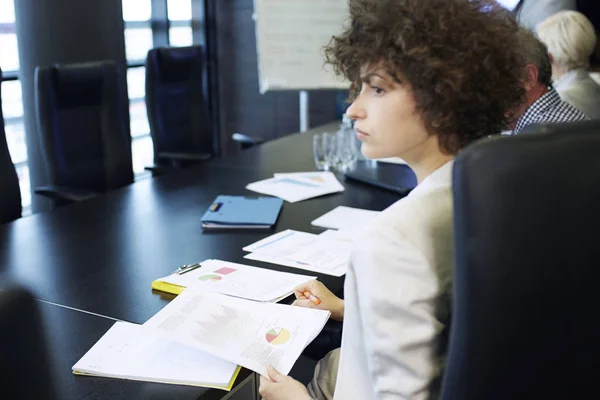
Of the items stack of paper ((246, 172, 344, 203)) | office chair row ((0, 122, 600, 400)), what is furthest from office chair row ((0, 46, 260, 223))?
office chair row ((0, 122, 600, 400))

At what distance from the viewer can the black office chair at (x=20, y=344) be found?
2.05ft

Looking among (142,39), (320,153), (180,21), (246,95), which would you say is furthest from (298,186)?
(180,21)

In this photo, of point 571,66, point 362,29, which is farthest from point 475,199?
point 571,66

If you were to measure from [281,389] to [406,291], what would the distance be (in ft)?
1.09

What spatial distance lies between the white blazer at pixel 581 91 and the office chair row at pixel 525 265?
2562 millimetres

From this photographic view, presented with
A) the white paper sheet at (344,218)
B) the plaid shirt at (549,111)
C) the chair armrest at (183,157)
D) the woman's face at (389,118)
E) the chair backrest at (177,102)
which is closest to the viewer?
the woman's face at (389,118)

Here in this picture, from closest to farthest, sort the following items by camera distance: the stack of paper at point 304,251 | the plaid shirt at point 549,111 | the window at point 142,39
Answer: the stack of paper at point 304,251, the plaid shirt at point 549,111, the window at point 142,39

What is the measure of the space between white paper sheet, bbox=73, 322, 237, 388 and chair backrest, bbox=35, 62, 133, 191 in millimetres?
1667

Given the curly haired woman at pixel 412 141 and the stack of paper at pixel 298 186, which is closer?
the curly haired woman at pixel 412 141

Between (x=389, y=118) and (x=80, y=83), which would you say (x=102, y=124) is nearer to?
(x=80, y=83)

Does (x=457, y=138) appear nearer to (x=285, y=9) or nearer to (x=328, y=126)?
(x=328, y=126)

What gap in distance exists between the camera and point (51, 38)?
3.72m

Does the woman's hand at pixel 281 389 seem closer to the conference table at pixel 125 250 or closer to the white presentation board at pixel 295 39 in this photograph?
the conference table at pixel 125 250

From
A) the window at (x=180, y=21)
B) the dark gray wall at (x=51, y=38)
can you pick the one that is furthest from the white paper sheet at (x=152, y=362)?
the window at (x=180, y=21)
